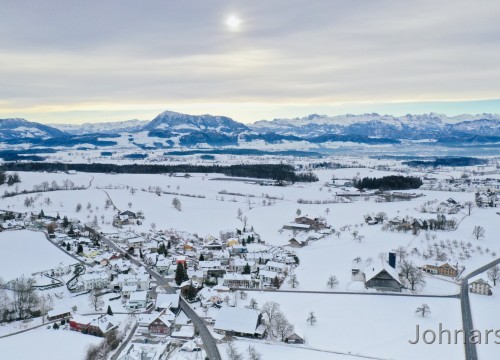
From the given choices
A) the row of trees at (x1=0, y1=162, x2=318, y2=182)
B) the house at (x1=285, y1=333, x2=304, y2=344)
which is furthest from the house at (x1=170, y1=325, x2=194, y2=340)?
the row of trees at (x1=0, y1=162, x2=318, y2=182)

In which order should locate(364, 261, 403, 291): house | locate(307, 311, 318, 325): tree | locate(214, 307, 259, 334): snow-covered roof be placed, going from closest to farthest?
locate(214, 307, 259, 334): snow-covered roof, locate(307, 311, 318, 325): tree, locate(364, 261, 403, 291): house

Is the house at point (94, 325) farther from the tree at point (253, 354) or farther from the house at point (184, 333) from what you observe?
the tree at point (253, 354)

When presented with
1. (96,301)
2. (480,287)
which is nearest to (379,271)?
(480,287)

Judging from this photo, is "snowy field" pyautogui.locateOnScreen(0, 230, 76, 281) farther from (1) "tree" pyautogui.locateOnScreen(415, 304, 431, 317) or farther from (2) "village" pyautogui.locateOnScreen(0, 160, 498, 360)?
(1) "tree" pyautogui.locateOnScreen(415, 304, 431, 317)

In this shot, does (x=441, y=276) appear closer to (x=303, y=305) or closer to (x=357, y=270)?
(x=357, y=270)

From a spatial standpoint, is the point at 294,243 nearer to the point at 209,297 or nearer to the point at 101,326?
the point at 209,297

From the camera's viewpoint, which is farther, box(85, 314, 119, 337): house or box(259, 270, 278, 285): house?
box(259, 270, 278, 285): house

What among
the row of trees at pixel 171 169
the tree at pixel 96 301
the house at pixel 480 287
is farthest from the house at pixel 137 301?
the row of trees at pixel 171 169
